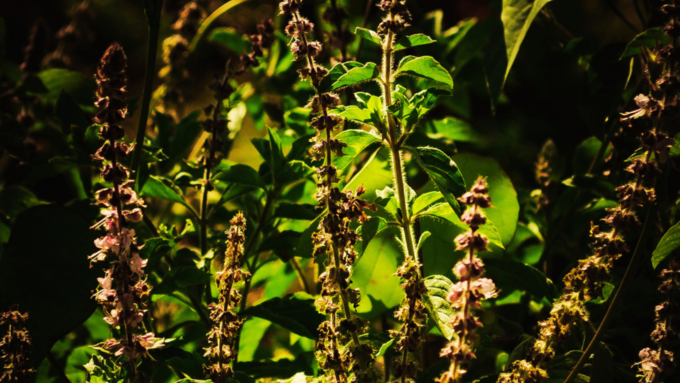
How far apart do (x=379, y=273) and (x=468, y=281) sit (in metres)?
0.31

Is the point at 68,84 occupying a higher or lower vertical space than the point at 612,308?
higher

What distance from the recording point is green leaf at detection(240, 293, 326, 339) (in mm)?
584

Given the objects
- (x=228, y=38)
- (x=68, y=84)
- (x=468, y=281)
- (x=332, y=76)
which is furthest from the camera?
(x=228, y=38)

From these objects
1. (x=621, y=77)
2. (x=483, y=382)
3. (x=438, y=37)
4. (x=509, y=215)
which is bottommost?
(x=483, y=382)

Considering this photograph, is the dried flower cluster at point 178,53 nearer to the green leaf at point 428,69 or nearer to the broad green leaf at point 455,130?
the broad green leaf at point 455,130

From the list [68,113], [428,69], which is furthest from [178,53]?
[428,69]

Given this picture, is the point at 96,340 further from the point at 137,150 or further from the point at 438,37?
the point at 438,37

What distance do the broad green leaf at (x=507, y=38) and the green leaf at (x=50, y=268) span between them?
0.45m

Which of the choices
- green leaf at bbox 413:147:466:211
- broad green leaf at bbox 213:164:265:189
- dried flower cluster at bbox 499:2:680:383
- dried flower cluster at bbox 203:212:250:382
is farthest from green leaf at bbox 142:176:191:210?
dried flower cluster at bbox 499:2:680:383

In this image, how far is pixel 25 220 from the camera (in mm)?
600

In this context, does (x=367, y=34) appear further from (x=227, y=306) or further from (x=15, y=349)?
(x=15, y=349)

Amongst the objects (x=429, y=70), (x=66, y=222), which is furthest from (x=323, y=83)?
(x=66, y=222)

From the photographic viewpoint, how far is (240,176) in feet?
2.11

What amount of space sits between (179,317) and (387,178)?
1.32 feet
